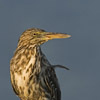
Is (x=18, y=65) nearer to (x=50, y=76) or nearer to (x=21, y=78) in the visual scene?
(x=21, y=78)

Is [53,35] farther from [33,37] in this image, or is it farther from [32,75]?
[32,75]

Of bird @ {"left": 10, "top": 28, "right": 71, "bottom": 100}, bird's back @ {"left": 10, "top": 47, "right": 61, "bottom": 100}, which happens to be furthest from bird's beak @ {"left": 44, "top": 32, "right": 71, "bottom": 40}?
bird's back @ {"left": 10, "top": 47, "right": 61, "bottom": 100}

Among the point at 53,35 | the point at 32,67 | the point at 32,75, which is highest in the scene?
the point at 53,35

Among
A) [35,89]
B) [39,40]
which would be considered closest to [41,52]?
[39,40]

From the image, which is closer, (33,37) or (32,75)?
(33,37)

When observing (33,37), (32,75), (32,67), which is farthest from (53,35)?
(32,75)

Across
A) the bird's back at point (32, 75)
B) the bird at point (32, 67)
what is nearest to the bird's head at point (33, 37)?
the bird at point (32, 67)

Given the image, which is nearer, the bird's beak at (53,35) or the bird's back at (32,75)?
the bird's beak at (53,35)

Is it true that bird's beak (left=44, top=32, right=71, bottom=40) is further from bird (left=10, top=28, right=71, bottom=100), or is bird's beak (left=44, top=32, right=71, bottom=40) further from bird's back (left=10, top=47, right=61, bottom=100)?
bird's back (left=10, top=47, right=61, bottom=100)

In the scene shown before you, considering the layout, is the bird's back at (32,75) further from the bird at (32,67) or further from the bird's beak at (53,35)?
the bird's beak at (53,35)

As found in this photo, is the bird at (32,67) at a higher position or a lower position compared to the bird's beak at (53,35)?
lower
